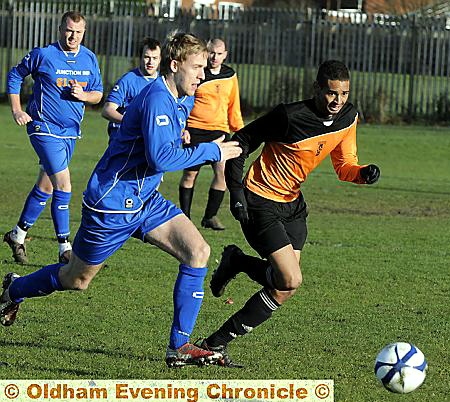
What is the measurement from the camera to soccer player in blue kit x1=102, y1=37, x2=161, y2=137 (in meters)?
11.2

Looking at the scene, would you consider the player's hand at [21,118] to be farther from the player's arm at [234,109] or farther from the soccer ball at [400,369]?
the soccer ball at [400,369]

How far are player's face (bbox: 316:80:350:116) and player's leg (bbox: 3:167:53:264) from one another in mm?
4051

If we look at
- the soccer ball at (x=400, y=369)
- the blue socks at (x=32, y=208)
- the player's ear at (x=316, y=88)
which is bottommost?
the blue socks at (x=32, y=208)

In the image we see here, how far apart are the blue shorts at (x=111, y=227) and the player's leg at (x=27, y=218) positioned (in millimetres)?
3683

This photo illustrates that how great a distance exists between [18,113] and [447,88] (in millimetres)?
19163

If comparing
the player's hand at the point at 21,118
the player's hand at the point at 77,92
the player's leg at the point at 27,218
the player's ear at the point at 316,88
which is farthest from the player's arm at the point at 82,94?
the player's ear at the point at 316,88

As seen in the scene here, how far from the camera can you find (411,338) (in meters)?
7.69

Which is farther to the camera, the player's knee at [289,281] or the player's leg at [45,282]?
the player's knee at [289,281]

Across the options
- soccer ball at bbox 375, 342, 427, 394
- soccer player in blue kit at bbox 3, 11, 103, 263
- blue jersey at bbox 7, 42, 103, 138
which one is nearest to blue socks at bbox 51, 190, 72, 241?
soccer player in blue kit at bbox 3, 11, 103, 263

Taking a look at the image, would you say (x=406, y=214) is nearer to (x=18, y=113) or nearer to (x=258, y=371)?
(x=18, y=113)

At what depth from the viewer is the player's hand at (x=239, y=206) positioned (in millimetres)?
6965

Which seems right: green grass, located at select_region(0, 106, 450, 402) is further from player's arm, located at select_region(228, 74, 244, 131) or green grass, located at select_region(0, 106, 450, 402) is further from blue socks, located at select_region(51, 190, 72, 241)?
player's arm, located at select_region(228, 74, 244, 131)

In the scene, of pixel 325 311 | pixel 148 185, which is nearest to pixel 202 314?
pixel 325 311

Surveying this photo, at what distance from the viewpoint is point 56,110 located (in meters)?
10.6
